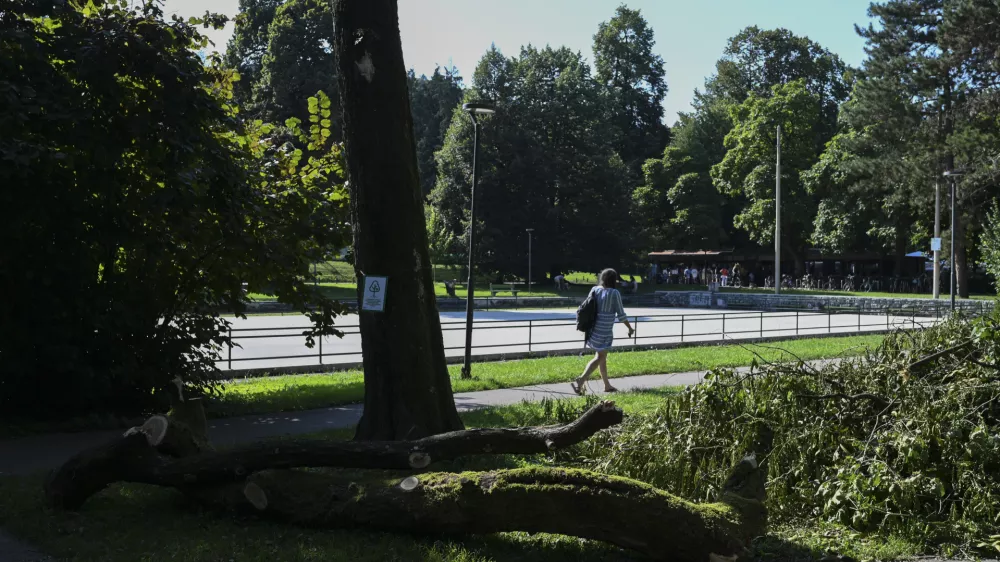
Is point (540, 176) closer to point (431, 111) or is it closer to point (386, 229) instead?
point (431, 111)

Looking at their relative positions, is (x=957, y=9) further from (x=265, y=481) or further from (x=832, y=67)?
(x=265, y=481)

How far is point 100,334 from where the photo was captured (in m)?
10.2

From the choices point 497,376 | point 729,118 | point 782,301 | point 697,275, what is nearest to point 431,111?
point 729,118

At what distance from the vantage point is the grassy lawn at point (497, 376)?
11891 mm

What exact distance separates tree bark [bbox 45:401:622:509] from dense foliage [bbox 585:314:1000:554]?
1544 millimetres

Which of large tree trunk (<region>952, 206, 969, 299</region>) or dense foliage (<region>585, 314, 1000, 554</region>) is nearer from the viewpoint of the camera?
dense foliage (<region>585, 314, 1000, 554</region>)

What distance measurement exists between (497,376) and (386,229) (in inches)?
316

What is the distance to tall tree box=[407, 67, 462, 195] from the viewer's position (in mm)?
81000

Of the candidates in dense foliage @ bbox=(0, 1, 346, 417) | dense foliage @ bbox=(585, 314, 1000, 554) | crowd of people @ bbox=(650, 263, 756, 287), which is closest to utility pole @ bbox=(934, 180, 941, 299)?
crowd of people @ bbox=(650, 263, 756, 287)

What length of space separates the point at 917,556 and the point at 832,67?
76161 millimetres

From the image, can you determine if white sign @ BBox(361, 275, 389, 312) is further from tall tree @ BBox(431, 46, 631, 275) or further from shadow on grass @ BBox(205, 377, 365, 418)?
tall tree @ BBox(431, 46, 631, 275)

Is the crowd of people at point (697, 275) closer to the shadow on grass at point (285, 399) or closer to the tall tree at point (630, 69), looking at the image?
the tall tree at point (630, 69)

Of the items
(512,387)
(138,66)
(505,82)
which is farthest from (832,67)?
(138,66)

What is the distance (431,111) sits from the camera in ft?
307
